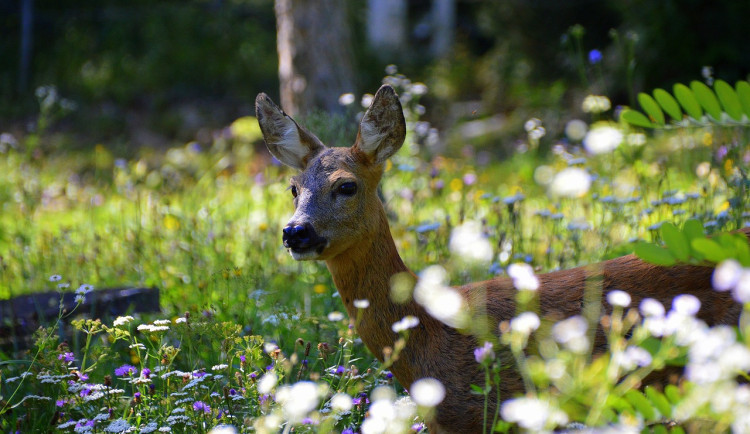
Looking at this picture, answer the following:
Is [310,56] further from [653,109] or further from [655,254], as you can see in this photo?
[655,254]

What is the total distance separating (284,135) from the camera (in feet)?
11.4

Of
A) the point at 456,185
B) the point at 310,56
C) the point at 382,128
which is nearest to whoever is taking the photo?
the point at 382,128

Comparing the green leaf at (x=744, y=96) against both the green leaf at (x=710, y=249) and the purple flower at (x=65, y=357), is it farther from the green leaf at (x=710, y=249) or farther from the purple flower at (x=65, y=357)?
the purple flower at (x=65, y=357)

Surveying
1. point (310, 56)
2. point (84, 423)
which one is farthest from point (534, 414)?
point (310, 56)

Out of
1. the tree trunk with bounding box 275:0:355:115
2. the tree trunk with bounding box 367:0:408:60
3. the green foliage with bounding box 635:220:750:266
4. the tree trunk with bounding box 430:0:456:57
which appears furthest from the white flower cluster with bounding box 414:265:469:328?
the tree trunk with bounding box 367:0:408:60

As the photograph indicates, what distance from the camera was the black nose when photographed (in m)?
2.96

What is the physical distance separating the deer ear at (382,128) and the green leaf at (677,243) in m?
1.30

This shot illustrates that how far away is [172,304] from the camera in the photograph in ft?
13.7

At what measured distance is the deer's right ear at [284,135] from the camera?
136 inches

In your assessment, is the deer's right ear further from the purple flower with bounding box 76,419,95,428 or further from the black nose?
the purple flower with bounding box 76,419,95,428

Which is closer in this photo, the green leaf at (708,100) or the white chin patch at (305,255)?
the green leaf at (708,100)

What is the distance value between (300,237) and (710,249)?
4.61 ft

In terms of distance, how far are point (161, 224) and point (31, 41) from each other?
9.87 meters

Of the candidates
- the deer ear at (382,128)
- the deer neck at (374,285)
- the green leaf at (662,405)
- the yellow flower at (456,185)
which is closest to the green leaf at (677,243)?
the green leaf at (662,405)
